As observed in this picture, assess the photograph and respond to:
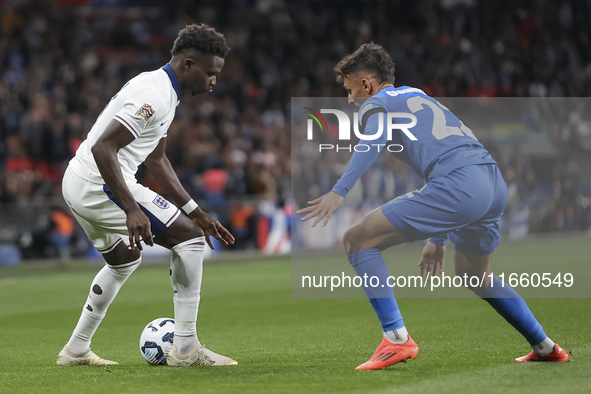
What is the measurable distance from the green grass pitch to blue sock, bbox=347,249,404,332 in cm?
29

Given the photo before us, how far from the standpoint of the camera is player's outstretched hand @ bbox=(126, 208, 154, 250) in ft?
14.4

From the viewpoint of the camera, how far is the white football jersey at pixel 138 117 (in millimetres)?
4562

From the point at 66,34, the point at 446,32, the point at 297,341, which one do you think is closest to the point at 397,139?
the point at 297,341

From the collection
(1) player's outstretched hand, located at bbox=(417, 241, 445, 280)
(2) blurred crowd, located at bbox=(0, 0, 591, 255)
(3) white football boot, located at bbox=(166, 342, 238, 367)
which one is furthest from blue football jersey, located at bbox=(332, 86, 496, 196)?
(2) blurred crowd, located at bbox=(0, 0, 591, 255)

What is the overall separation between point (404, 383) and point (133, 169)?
209cm

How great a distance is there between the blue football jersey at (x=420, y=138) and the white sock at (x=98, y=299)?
1.60 m

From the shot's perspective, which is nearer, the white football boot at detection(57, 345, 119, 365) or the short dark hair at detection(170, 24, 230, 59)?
the short dark hair at detection(170, 24, 230, 59)

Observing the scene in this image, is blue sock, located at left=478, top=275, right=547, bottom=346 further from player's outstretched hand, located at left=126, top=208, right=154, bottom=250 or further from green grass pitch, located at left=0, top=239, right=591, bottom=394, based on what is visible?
player's outstretched hand, located at left=126, top=208, right=154, bottom=250

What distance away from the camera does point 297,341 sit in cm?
613

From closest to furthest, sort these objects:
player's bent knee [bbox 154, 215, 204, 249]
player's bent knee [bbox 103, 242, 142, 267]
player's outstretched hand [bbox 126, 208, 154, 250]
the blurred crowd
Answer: player's outstretched hand [bbox 126, 208, 154, 250]
player's bent knee [bbox 154, 215, 204, 249]
player's bent knee [bbox 103, 242, 142, 267]
the blurred crowd

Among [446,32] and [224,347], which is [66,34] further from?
[224,347]

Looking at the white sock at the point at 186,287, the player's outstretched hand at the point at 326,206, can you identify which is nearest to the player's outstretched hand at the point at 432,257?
the player's outstretched hand at the point at 326,206

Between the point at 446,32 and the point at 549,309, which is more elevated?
the point at 446,32

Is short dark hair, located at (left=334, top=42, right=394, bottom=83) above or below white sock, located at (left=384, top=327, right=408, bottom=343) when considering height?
above
